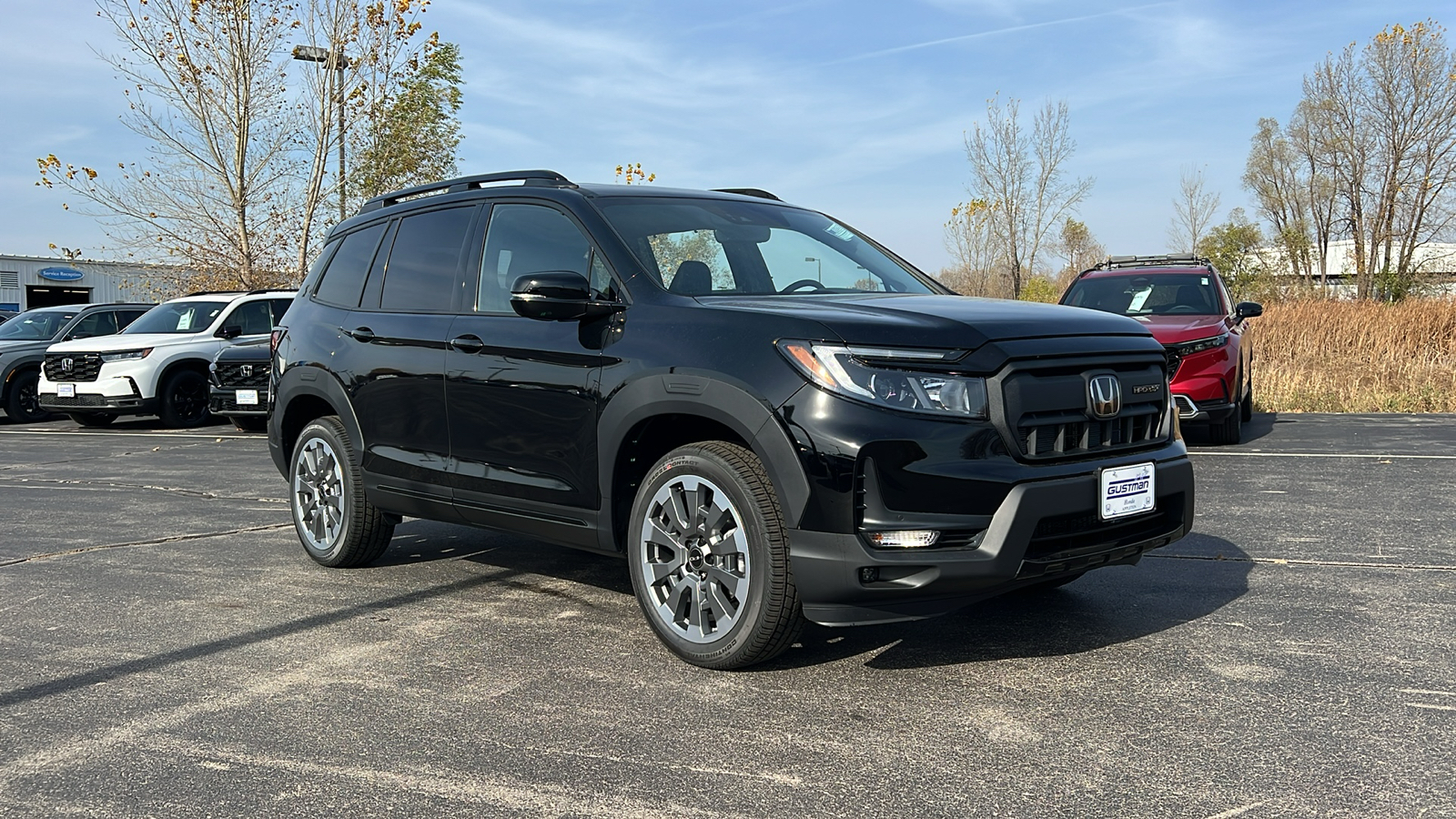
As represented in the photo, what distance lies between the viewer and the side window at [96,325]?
63.5 ft

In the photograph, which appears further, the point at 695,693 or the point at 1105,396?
the point at 1105,396

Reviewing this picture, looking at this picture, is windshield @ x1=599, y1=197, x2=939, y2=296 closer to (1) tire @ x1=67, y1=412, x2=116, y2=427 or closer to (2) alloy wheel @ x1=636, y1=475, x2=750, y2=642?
(2) alloy wheel @ x1=636, y1=475, x2=750, y2=642

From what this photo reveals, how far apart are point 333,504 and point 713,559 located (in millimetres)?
2851

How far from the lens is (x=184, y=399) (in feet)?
55.6

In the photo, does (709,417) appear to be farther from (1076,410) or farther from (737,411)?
(1076,410)

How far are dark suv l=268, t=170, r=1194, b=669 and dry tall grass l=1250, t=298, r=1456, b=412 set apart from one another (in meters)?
12.4

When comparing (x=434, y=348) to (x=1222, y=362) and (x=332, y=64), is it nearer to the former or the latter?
(x=1222, y=362)

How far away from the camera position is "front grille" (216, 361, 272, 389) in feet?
49.5

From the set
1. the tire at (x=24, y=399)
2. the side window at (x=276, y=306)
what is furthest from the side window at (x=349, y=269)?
the tire at (x=24, y=399)

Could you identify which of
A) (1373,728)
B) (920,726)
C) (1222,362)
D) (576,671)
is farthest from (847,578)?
(1222,362)

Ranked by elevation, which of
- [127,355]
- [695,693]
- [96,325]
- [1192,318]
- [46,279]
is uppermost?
[46,279]

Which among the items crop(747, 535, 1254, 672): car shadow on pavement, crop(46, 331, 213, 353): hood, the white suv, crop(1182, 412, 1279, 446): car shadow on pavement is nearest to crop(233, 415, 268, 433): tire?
the white suv

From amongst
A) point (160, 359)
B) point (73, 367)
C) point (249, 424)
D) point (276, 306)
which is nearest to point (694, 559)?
point (249, 424)

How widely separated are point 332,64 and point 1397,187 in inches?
1764
